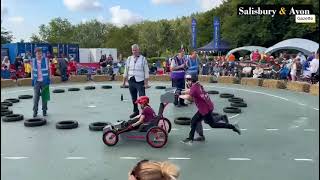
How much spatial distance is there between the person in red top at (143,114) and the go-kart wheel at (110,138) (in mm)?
242

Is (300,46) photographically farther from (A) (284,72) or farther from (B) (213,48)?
(B) (213,48)

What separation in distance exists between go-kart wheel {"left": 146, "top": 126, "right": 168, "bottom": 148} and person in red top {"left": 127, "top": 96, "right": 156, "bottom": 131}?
0.60 ft

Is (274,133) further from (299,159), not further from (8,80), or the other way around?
(8,80)

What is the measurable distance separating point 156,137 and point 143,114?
15.8 inches

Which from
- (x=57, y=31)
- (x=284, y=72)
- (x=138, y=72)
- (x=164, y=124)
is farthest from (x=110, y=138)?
(x=57, y=31)

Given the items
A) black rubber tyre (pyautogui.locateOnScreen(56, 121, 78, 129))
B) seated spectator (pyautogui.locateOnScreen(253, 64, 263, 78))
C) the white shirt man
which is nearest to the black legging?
the white shirt man

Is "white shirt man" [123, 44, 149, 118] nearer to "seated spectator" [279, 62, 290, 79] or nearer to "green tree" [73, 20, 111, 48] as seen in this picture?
"seated spectator" [279, 62, 290, 79]

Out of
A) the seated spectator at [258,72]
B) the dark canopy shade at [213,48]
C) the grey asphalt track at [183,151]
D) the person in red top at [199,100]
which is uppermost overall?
the dark canopy shade at [213,48]

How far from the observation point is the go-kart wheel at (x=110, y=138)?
6680mm

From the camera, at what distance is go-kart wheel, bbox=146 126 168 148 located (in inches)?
258

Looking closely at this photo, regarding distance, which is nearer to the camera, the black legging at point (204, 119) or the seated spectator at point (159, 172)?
the seated spectator at point (159, 172)

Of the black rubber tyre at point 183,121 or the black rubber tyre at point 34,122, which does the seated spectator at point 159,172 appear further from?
the black rubber tyre at point 34,122

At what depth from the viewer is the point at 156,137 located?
6578mm

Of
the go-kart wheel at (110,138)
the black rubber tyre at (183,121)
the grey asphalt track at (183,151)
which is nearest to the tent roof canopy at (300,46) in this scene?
the grey asphalt track at (183,151)
